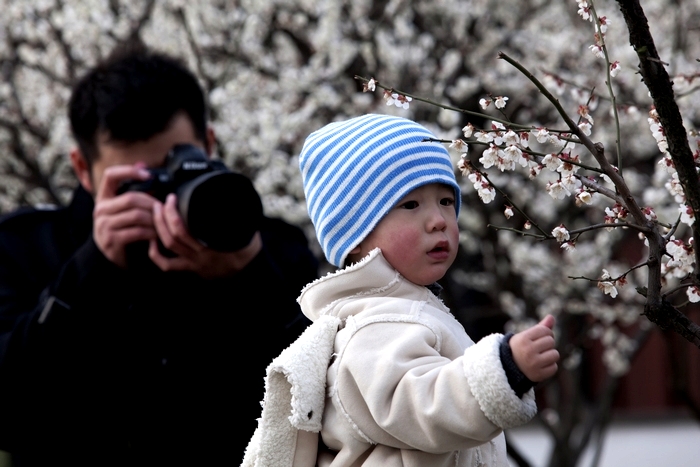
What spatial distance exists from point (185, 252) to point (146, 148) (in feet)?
1.31

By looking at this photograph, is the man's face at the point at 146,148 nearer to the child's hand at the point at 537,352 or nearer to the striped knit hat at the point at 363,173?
the striped knit hat at the point at 363,173

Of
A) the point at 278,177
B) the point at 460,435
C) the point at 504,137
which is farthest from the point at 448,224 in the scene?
the point at 278,177

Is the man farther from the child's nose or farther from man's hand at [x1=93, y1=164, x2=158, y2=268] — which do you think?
the child's nose

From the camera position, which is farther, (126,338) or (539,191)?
(539,191)

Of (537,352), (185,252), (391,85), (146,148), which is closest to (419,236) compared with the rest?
(537,352)

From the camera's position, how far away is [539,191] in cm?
475

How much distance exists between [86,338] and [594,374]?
7879 mm

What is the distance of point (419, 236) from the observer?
4.29ft

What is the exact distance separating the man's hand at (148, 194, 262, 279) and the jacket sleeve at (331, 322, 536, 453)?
0.79m

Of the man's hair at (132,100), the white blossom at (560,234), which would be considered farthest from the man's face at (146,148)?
the white blossom at (560,234)

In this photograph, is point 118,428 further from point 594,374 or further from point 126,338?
point 594,374

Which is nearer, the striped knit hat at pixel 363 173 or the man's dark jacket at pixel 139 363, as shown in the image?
the striped knit hat at pixel 363 173

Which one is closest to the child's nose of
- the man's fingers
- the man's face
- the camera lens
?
the camera lens

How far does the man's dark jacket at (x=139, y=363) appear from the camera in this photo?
204 cm
